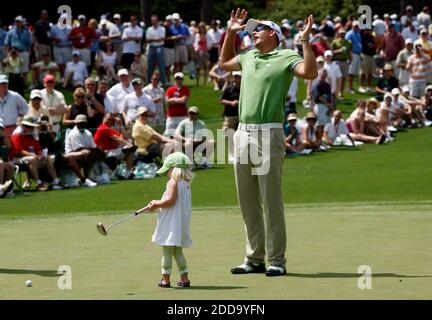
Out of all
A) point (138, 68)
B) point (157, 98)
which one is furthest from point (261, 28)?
point (138, 68)

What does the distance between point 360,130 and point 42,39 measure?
39.8 feet

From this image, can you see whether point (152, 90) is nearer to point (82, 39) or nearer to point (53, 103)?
point (53, 103)

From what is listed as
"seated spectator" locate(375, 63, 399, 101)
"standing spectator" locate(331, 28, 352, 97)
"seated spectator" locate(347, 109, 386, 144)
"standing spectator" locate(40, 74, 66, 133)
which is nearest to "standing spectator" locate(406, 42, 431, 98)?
"seated spectator" locate(375, 63, 399, 101)

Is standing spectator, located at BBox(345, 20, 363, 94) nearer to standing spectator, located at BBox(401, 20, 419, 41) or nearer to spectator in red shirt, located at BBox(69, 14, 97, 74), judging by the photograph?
standing spectator, located at BBox(401, 20, 419, 41)

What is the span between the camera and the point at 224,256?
1271cm

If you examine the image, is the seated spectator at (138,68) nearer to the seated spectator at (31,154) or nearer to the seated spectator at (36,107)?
the seated spectator at (36,107)

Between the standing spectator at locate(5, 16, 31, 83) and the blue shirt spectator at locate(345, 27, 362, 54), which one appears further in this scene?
the blue shirt spectator at locate(345, 27, 362, 54)

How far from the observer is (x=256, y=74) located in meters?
11.7

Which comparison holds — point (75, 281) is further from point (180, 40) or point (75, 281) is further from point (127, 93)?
point (180, 40)

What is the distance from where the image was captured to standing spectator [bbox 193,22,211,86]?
130 feet

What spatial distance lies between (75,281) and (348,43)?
26.6 m

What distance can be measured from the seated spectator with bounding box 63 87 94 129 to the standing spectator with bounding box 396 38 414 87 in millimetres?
13563

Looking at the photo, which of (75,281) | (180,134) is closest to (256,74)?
(75,281)
